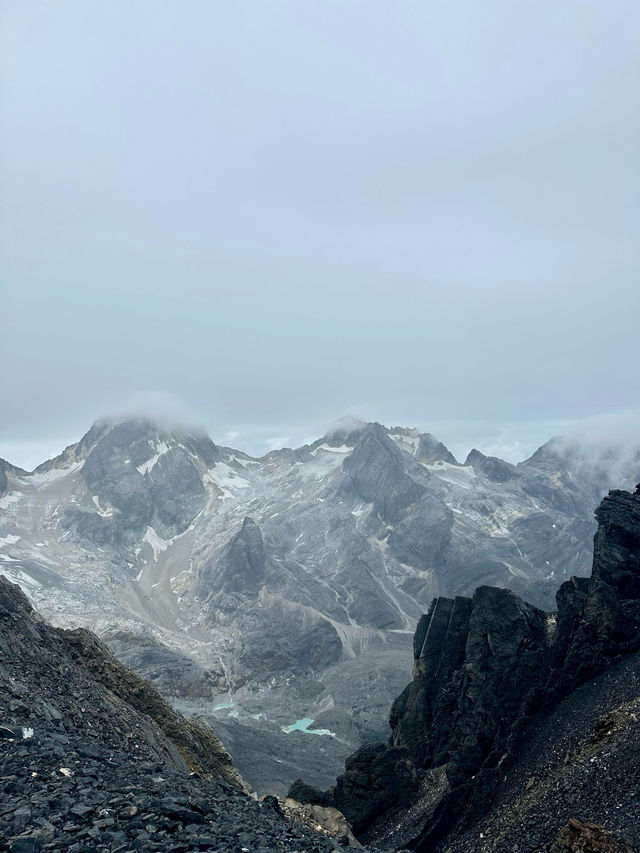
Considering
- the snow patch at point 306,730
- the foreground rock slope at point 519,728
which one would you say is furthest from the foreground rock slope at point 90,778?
the snow patch at point 306,730

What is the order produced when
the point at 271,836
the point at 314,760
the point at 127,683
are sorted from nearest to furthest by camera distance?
1. the point at 271,836
2. the point at 127,683
3. the point at 314,760

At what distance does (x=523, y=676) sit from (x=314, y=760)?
355 ft

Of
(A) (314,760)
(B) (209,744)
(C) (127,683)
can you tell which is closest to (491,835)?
(B) (209,744)

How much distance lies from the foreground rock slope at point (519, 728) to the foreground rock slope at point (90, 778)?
16.7 meters

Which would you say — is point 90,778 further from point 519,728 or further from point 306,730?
point 306,730

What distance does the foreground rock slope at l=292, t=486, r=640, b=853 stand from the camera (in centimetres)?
3545

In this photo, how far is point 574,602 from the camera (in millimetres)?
63094

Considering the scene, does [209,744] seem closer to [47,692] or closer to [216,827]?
[47,692]

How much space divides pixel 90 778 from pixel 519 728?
40020 millimetres

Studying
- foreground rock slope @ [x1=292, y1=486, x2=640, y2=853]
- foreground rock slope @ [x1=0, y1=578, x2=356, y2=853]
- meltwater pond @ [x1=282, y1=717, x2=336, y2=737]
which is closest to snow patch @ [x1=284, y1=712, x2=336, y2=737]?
meltwater pond @ [x1=282, y1=717, x2=336, y2=737]

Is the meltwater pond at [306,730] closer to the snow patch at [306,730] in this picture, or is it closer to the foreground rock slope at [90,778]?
the snow patch at [306,730]

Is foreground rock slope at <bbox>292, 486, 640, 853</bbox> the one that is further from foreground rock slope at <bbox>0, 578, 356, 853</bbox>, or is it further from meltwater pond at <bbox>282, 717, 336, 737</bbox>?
meltwater pond at <bbox>282, 717, 336, 737</bbox>

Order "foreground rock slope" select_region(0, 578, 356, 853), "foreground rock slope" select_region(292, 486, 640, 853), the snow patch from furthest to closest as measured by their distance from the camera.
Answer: the snow patch
"foreground rock slope" select_region(292, 486, 640, 853)
"foreground rock slope" select_region(0, 578, 356, 853)

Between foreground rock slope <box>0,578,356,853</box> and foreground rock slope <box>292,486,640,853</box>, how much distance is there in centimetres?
1670
